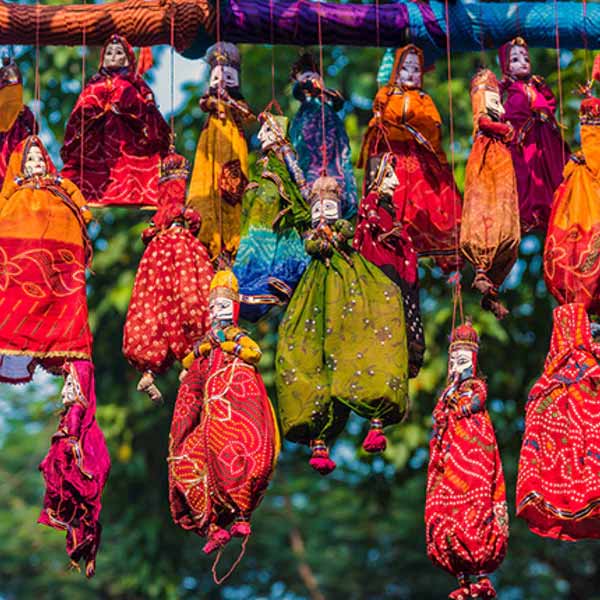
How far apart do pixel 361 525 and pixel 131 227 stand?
12.0ft

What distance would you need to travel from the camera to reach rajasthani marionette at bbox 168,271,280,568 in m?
7.25

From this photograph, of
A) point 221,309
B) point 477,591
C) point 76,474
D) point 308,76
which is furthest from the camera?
point 308,76

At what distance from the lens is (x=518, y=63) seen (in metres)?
8.76

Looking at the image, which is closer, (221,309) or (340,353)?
(340,353)

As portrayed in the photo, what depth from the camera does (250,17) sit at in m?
8.73

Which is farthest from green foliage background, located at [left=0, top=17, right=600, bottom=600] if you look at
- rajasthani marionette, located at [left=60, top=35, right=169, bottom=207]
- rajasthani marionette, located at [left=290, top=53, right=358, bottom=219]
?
rajasthani marionette, located at [left=60, top=35, right=169, bottom=207]

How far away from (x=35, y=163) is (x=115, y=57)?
70 centimetres

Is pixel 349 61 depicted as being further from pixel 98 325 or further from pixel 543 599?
pixel 543 599

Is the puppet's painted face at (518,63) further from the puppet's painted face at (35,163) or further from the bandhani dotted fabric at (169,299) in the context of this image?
the puppet's painted face at (35,163)

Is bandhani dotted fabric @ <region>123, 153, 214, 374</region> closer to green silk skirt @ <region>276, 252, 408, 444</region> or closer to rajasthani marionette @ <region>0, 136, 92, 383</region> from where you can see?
rajasthani marionette @ <region>0, 136, 92, 383</region>

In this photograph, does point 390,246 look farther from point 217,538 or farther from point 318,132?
point 217,538

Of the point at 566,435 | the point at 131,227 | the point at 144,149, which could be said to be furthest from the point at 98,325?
the point at 566,435

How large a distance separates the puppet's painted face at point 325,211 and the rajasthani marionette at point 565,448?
3.18 feet

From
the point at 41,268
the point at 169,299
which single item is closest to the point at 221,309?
the point at 169,299
